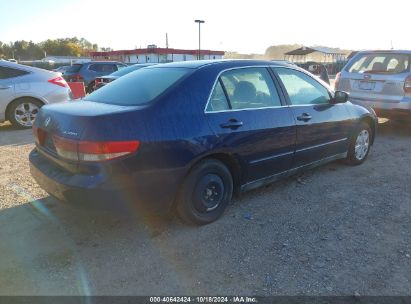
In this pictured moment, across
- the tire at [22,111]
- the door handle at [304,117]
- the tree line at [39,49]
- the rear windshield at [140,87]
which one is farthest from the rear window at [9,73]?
the tree line at [39,49]

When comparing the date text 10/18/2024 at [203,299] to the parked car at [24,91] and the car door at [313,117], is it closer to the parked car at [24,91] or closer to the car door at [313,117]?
the car door at [313,117]

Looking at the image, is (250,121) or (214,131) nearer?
(214,131)

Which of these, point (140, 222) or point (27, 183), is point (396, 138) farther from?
point (27, 183)

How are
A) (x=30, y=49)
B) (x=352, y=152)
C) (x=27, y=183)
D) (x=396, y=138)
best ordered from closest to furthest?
1. (x=27, y=183)
2. (x=352, y=152)
3. (x=396, y=138)
4. (x=30, y=49)

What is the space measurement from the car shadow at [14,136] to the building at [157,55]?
46.4m

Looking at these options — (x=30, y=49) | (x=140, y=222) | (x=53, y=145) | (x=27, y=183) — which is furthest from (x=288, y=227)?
(x=30, y=49)

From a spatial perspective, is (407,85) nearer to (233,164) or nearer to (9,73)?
(233,164)

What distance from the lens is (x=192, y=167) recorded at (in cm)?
357

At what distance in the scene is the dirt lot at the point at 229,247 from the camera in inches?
115

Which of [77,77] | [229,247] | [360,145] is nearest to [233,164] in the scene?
[229,247]

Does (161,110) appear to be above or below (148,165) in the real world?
above

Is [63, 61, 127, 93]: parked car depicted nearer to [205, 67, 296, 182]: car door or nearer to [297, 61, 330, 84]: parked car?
[297, 61, 330, 84]: parked car

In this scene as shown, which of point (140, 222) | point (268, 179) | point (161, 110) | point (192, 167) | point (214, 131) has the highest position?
point (161, 110)

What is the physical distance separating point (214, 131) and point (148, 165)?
2.42ft
